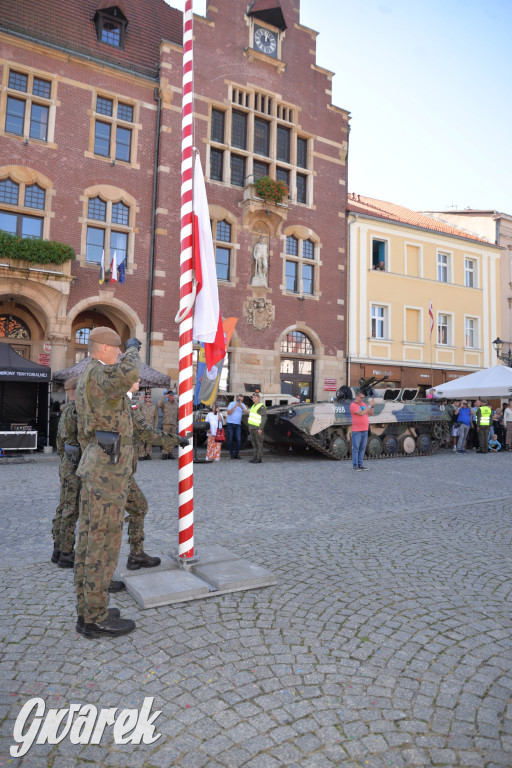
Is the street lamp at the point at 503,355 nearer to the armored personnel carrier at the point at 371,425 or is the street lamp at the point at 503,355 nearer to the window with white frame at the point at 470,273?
the window with white frame at the point at 470,273

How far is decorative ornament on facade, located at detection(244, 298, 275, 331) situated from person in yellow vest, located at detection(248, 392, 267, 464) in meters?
8.26

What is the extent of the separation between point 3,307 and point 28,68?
322 inches

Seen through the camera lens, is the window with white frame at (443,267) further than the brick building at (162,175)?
Yes

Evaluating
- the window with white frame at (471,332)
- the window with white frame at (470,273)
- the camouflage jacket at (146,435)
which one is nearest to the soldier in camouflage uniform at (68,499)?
the camouflage jacket at (146,435)

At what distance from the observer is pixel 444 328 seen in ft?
94.2

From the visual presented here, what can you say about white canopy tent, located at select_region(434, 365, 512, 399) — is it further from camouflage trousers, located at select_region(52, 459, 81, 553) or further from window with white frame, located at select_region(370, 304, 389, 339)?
camouflage trousers, located at select_region(52, 459, 81, 553)

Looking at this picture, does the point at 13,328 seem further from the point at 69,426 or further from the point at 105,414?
the point at 105,414

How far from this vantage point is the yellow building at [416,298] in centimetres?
2561

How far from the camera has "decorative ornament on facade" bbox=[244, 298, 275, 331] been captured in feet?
72.5

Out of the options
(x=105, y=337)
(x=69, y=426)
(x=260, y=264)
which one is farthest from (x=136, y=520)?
(x=260, y=264)

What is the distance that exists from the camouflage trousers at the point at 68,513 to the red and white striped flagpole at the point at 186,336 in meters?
0.95

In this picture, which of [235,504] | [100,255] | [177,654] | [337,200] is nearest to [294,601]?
[177,654]

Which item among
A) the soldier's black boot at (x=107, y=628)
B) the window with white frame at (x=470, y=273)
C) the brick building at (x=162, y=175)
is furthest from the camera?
the window with white frame at (x=470, y=273)

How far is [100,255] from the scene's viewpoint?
19.6 m
